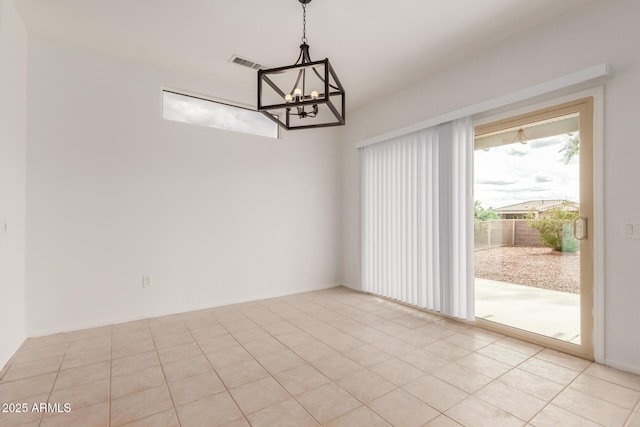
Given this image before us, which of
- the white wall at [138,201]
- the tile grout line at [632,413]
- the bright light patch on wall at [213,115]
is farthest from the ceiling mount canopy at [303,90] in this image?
the tile grout line at [632,413]

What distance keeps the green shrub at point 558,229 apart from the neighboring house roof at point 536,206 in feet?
0.14

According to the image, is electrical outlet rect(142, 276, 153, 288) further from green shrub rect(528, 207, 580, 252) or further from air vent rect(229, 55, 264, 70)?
green shrub rect(528, 207, 580, 252)

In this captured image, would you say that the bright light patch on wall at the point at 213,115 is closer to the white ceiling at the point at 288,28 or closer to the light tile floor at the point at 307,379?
the white ceiling at the point at 288,28

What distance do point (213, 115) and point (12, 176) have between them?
2176 millimetres

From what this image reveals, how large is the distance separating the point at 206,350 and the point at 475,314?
289 cm

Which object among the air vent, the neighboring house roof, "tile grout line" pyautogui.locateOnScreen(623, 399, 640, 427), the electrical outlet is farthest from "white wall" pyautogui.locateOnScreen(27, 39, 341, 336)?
"tile grout line" pyautogui.locateOnScreen(623, 399, 640, 427)

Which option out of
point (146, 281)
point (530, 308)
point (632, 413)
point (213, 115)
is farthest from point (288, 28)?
point (632, 413)

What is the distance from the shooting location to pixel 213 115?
406cm

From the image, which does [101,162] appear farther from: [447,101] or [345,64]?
[447,101]

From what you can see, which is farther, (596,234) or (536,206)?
(536,206)

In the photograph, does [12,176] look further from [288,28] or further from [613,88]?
[613,88]

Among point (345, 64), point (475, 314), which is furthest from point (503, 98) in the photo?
point (475, 314)

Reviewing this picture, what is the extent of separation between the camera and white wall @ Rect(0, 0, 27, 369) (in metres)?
2.42

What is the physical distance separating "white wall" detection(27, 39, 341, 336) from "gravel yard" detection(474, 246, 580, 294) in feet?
8.81
